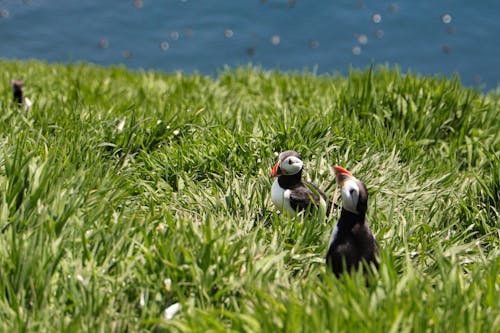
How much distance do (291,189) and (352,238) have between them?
36.0 inches

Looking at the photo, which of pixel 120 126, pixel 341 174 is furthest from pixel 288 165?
pixel 120 126

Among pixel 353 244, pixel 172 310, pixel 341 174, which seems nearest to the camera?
pixel 172 310

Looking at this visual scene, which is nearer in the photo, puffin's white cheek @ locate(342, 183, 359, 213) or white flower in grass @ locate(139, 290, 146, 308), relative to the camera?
white flower in grass @ locate(139, 290, 146, 308)

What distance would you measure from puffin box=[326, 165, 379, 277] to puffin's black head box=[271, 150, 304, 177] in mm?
779

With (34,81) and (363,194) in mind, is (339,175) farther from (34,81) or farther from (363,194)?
(34,81)

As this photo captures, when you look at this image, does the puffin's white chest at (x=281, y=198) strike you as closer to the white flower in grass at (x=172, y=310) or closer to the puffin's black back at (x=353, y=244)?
the puffin's black back at (x=353, y=244)

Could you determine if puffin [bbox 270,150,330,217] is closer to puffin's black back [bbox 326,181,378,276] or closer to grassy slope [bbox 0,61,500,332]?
grassy slope [bbox 0,61,500,332]

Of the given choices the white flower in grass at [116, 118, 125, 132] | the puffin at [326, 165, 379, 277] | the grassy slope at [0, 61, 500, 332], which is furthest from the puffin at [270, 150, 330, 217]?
the white flower in grass at [116, 118, 125, 132]

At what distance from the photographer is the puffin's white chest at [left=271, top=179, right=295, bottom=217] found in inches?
151

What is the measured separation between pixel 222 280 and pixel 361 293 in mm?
667

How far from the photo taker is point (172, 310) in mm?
2809

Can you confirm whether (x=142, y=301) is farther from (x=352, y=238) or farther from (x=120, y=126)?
(x=120, y=126)

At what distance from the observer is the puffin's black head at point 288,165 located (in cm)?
386

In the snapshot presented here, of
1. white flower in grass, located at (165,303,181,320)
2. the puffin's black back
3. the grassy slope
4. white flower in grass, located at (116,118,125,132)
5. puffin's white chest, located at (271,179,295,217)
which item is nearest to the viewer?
the grassy slope
